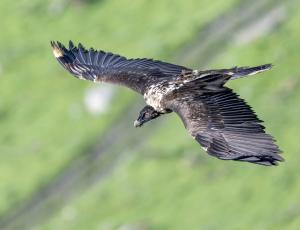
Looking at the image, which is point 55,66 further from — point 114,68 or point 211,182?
point 114,68

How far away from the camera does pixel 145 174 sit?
64.9 meters

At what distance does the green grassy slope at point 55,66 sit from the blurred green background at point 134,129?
9cm

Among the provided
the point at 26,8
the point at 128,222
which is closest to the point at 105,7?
the point at 26,8

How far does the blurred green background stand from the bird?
21.6 meters

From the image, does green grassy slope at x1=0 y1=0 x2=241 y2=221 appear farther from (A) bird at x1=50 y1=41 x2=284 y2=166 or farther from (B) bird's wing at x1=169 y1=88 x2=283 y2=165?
(B) bird's wing at x1=169 y1=88 x2=283 y2=165

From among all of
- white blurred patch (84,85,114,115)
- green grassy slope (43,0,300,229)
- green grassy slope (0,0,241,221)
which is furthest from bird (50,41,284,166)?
white blurred patch (84,85,114,115)

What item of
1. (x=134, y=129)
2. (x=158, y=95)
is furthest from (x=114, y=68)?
(x=134, y=129)

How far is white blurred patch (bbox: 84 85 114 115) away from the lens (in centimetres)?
7200

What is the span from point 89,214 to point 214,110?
32.9 metres

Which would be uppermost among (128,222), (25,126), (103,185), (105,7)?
(105,7)

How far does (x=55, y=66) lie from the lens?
7900 cm

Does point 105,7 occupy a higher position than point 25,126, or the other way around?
point 105,7

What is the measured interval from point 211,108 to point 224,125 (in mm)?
643

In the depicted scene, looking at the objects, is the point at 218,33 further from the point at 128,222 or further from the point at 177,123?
the point at 128,222
